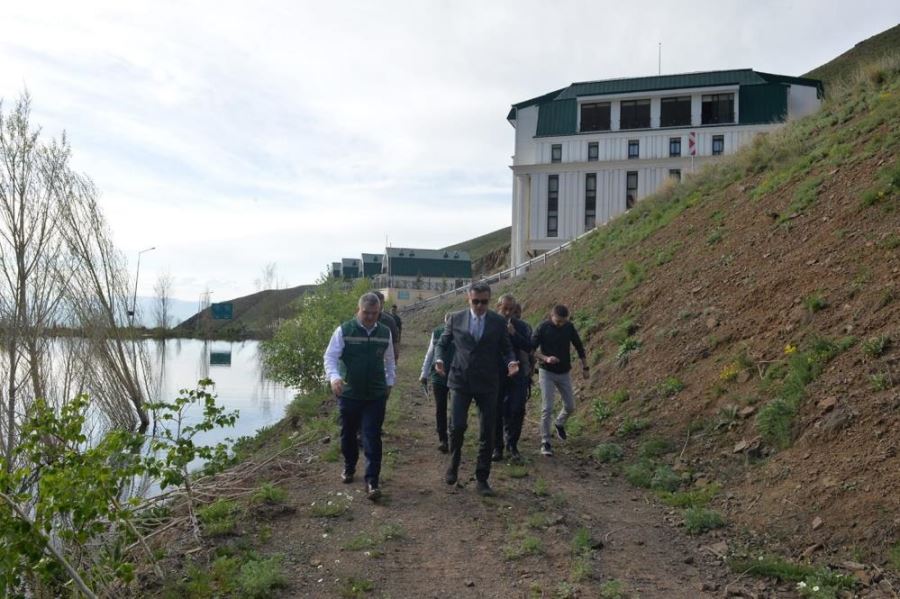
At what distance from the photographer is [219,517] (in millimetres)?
6406

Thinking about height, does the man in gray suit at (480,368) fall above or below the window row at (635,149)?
below

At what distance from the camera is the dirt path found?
198 inches

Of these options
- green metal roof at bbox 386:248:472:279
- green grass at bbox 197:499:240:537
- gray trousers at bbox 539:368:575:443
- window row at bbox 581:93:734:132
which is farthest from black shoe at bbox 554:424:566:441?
green metal roof at bbox 386:248:472:279

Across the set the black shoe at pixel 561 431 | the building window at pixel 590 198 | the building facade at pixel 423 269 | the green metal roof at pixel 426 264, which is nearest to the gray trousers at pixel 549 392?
the black shoe at pixel 561 431

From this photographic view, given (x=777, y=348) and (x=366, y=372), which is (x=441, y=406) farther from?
(x=777, y=348)

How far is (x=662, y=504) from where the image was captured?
7.12 meters

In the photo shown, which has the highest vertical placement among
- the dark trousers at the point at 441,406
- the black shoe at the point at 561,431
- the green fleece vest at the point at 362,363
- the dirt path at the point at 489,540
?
the green fleece vest at the point at 362,363

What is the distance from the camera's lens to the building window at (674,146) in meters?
46.8

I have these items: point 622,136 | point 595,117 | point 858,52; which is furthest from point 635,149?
point 858,52

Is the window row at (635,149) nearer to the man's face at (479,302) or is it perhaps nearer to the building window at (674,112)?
the building window at (674,112)

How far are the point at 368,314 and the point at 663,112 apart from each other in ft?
148

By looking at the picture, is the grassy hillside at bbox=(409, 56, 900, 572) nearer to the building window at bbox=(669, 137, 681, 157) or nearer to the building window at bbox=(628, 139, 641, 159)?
the building window at bbox=(669, 137, 681, 157)

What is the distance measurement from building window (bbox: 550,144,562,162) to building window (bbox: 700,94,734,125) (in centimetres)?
937

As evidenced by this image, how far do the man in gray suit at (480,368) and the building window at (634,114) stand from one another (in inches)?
1735
